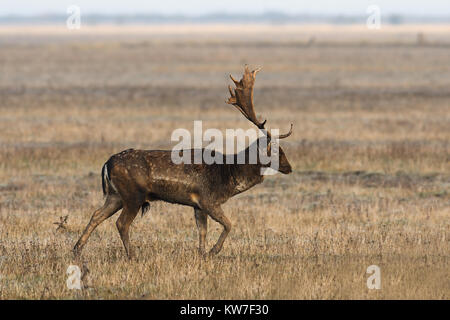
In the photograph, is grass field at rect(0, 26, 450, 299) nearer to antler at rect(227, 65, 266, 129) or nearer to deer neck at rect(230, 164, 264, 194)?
deer neck at rect(230, 164, 264, 194)

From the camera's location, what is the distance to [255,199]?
1636 cm

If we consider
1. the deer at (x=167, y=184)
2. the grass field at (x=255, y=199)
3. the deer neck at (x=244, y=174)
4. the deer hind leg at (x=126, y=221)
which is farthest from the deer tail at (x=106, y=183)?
the deer neck at (x=244, y=174)

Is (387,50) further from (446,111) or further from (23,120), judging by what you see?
(23,120)

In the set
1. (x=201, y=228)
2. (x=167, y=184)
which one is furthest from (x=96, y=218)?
(x=201, y=228)

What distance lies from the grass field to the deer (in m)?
0.45

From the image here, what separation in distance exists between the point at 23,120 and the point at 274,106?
33.1 feet

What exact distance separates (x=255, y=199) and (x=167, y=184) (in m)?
5.81

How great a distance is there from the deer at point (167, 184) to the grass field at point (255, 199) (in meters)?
0.45

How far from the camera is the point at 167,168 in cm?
1072

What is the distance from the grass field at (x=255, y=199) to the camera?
9.84 meters

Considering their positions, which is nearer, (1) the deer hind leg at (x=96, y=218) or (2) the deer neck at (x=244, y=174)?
(1) the deer hind leg at (x=96, y=218)

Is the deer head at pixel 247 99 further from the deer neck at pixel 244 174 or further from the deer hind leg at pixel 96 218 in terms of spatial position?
the deer hind leg at pixel 96 218
